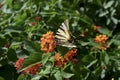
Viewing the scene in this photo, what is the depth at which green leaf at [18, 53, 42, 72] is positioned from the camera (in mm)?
1753

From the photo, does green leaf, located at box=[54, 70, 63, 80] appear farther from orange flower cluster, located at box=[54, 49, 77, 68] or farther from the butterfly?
the butterfly

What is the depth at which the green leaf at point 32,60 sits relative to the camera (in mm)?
1753

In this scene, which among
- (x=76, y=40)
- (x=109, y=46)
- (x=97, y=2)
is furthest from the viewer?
(x=97, y=2)

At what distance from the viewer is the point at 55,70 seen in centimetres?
174

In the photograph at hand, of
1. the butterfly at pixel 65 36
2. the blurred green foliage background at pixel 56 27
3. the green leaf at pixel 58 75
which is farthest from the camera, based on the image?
the blurred green foliage background at pixel 56 27

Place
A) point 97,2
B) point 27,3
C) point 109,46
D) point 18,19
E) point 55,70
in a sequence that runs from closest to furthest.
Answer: point 55,70
point 109,46
point 18,19
point 27,3
point 97,2

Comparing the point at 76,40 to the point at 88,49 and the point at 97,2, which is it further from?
the point at 97,2

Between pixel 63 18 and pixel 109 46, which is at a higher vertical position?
pixel 63 18

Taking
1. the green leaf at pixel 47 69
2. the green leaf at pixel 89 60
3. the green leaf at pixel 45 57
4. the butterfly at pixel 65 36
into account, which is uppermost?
the butterfly at pixel 65 36

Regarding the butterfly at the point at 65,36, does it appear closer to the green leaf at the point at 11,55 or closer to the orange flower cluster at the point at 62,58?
the orange flower cluster at the point at 62,58

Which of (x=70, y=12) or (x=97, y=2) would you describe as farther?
(x=97, y=2)

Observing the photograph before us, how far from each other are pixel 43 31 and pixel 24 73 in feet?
1.40

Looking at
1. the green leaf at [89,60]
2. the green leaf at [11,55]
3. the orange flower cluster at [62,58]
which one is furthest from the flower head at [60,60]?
the green leaf at [11,55]

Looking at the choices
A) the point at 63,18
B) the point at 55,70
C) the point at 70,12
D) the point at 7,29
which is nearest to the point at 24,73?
the point at 55,70
